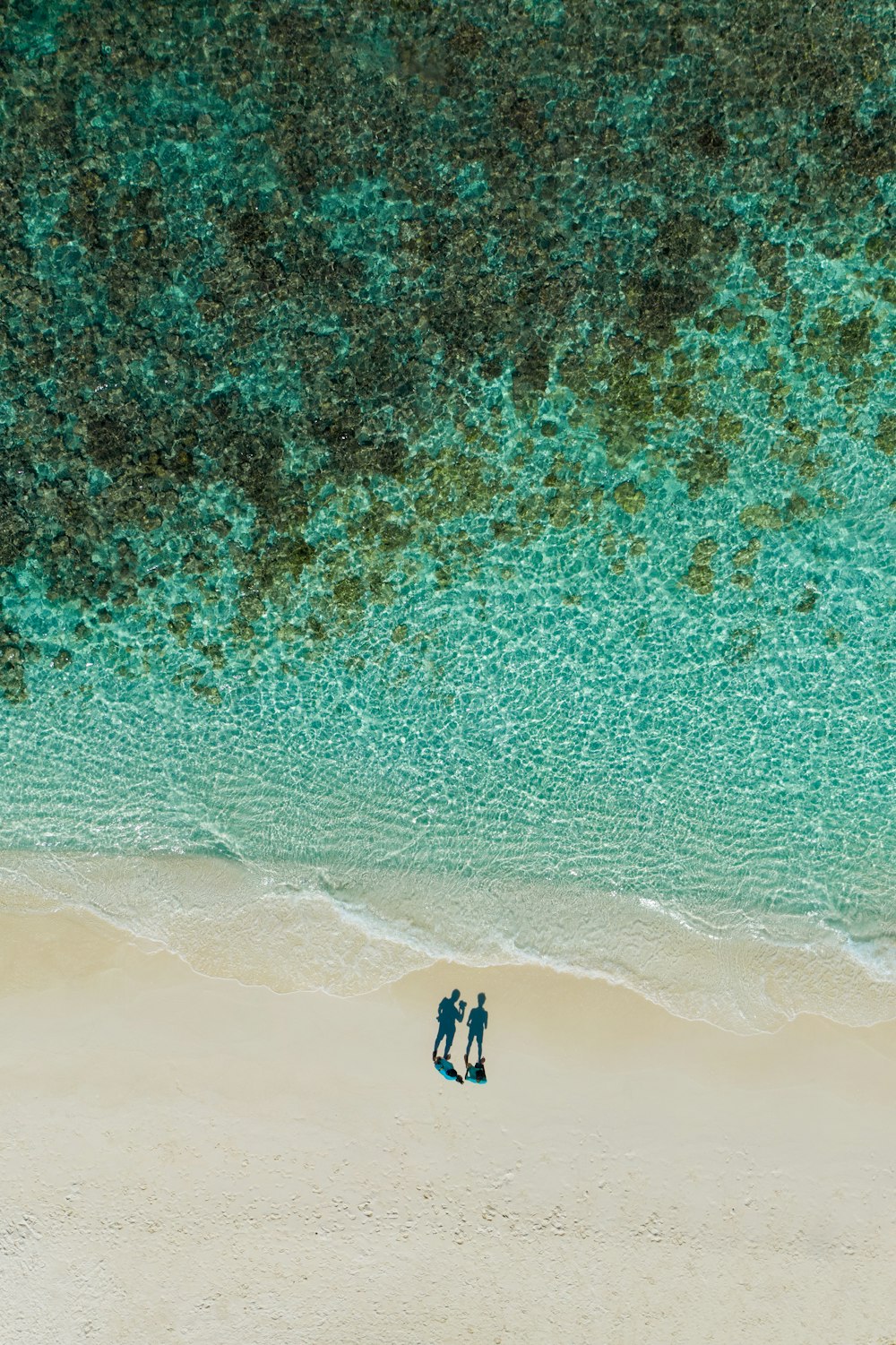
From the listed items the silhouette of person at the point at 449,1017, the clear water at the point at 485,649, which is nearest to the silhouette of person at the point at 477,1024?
the silhouette of person at the point at 449,1017

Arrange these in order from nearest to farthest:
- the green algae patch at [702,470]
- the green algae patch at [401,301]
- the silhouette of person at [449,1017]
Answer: the green algae patch at [401,301]
the silhouette of person at [449,1017]
the green algae patch at [702,470]

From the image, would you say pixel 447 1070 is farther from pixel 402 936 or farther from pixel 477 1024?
pixel 402 936

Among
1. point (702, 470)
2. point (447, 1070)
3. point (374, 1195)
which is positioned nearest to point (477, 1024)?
point (447, 1070)

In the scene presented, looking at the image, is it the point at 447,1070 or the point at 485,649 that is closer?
the point at 447,1070

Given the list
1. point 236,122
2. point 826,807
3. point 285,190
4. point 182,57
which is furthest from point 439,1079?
point 182,57

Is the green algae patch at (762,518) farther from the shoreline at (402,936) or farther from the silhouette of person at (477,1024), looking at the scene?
the silhouette of person at (477,1024)

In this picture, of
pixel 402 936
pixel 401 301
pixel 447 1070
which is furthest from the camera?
pixel 402 936

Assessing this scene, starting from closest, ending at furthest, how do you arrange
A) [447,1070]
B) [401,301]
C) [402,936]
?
[447,1070] < [401,301] < [402,936]
